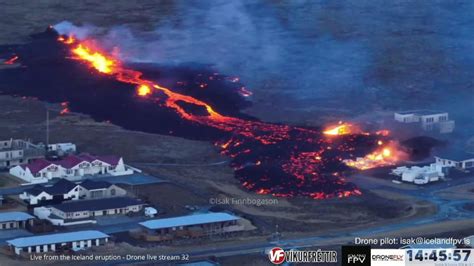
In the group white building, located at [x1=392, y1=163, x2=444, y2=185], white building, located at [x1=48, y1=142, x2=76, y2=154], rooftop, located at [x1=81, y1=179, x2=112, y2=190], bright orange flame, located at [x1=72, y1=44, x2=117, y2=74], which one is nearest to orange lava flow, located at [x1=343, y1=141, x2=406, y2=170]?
white building, located at [x1=392, y1=163, x2=444, y2=185]

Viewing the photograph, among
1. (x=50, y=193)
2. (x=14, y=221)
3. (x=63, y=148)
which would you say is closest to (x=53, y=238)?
(x=14, y=221)

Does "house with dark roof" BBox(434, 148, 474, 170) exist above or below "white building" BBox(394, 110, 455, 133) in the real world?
below

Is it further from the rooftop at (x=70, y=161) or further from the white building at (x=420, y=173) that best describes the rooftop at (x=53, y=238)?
the white building at (x=420, y=173)

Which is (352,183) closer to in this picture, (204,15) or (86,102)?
(86,102)

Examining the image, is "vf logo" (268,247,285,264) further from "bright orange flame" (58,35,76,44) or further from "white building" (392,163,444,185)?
"bright orange flame" (58,35,76,44)

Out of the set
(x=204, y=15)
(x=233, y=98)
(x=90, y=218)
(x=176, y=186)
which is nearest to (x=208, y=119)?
(x=233, y=98)

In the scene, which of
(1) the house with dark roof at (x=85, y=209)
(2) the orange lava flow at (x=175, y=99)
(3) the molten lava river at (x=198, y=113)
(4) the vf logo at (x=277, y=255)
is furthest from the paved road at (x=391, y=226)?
(2) the orange lava flow at (x=175, y=99)

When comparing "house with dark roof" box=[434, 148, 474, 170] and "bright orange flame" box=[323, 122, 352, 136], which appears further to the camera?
"bright orange flame" box=[323, 122, 352, 136]

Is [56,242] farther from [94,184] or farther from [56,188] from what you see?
[94,184]
